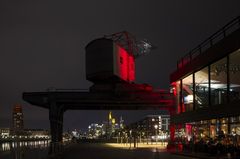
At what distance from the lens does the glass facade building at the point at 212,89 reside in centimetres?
3809

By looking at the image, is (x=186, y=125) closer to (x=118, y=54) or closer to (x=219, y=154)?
(x=219, y=154)

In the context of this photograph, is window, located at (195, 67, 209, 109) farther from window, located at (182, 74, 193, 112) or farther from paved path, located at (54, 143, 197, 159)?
paved path, located at (54, 143, 197, 159)

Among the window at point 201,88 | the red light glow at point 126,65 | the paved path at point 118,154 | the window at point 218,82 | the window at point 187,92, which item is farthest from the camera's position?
the red light glow at point 126,65

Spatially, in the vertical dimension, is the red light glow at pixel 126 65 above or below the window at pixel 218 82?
above

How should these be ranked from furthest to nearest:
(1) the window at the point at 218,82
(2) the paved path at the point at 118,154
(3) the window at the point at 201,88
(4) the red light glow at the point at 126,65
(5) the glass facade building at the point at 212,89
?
(4) the red light glow at the point at 126,65 → (3) the window at the point at 201,88 → (1) the window at the point at 218,82 → (2) the paved path at the point at 118,154 → (5) the glass facade building at the point at 212,89

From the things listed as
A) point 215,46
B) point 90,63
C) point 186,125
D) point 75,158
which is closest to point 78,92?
point 90,63

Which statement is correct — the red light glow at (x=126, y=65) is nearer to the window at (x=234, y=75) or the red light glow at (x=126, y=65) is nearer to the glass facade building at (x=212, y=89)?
the glass facade building at (x=212, y=89)

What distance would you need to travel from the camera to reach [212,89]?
4647 cm

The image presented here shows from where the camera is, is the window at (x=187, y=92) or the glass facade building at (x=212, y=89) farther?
the window at (x=187, y=92)

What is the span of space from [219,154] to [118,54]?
120 ft

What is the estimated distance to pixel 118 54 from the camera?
241 feet

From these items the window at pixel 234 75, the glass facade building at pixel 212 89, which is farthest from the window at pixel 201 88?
the window at pixel 234 75

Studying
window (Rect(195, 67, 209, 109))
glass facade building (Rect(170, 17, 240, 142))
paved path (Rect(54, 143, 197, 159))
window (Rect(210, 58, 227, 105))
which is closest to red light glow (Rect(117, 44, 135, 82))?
glass facade building (Rect(170, 17, 240, 142))

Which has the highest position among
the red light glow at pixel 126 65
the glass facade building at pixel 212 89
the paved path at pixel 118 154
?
the red light glow at pixel 126 65
